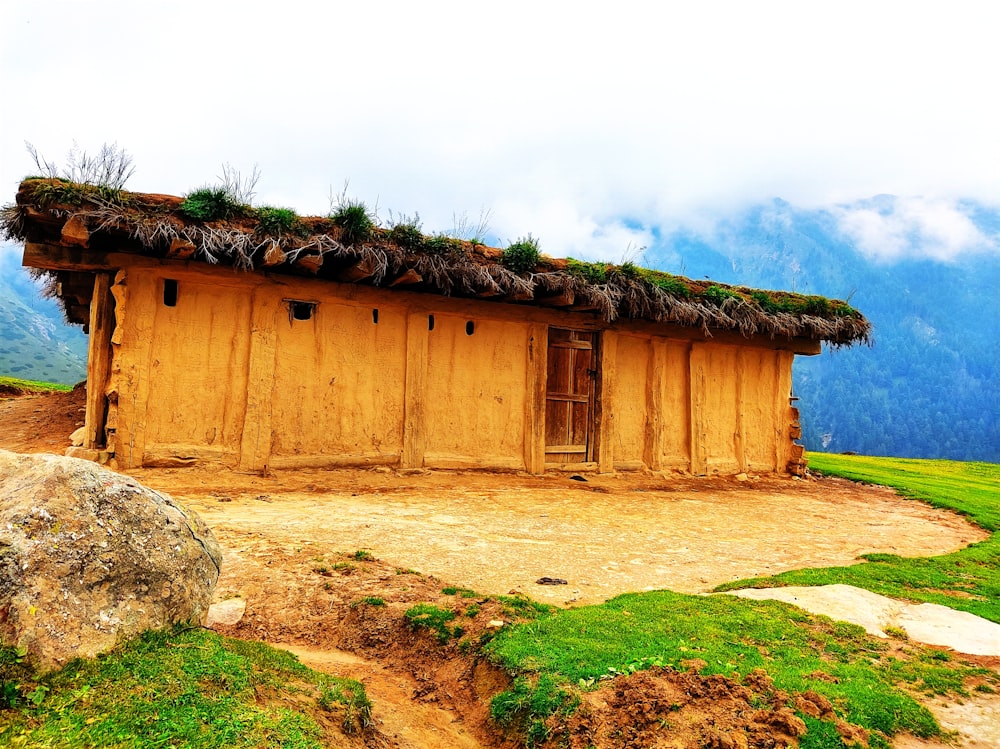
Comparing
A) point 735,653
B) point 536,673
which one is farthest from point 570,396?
point 536,673

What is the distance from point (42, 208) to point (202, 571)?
21.2 feet

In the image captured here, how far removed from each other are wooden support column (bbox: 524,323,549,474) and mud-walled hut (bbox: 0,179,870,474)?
3cm

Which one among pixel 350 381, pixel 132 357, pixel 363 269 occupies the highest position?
pixel 363 269

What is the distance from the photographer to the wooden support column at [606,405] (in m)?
11.0

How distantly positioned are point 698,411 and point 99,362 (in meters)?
9.31

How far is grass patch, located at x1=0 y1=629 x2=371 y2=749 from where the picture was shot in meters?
2.04

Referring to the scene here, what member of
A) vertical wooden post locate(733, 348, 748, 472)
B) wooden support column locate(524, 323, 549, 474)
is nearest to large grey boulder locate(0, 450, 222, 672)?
wooden support column locate(524, 323, 549, 474)

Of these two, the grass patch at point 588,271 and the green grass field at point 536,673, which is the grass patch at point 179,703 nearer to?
the green grass field at point 536,673

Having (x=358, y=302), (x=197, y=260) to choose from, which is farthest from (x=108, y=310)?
(x=358, y=302)

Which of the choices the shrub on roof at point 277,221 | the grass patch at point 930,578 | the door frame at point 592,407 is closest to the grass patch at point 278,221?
the shrub on roof at point 277,221

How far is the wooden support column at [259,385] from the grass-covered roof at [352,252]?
57 cm

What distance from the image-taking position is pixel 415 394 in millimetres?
9570

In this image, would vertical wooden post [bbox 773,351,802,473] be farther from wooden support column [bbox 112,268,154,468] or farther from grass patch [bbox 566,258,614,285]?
wooden support column [bbox 112,268,154,468]

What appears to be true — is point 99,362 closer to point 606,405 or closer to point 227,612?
point 227,612
